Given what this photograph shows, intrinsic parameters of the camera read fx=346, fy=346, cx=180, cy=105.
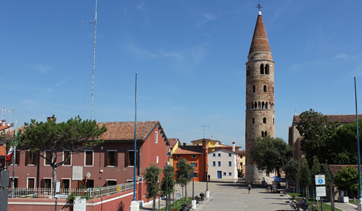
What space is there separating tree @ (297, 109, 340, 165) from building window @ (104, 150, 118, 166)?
29.2 metres

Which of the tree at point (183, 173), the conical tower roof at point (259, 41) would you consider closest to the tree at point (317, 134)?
the conical tower roof at point (259, 41)

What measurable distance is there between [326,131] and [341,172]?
2173cm

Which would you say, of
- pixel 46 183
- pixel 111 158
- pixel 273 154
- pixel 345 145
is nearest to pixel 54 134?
pixel 111 158

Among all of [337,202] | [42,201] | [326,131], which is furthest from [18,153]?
[326,131]

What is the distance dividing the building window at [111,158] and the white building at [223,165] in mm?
45660

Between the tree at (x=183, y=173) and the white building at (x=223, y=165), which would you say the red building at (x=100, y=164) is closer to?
the tree at (x=183, y=173)

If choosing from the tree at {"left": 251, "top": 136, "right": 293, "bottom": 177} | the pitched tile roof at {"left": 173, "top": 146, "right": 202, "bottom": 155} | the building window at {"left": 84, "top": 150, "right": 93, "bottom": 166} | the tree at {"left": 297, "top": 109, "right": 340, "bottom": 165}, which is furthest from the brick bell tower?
the building window at {"left": 84, "top": 150, "right": 93, "bottom": 166}

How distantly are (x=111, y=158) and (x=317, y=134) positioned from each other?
30.8m

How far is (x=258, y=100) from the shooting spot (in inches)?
2468

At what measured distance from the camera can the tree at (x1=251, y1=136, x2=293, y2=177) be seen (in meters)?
52.6

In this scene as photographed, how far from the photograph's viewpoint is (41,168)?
111ft

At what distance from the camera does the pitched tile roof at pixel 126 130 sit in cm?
3300

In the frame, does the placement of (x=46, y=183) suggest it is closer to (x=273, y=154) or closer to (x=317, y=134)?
(x=273, y=154)

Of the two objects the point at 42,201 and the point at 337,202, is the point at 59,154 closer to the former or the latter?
the point at 42,201
